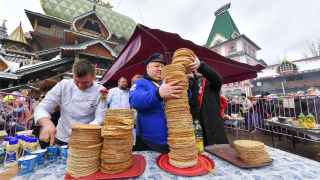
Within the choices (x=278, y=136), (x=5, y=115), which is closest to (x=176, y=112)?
(x=5, y=115)

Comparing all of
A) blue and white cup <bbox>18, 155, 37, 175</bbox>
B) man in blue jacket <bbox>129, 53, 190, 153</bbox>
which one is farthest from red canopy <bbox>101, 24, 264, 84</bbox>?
blue and white cup <bbox>18, 155, 37, 175</bbox>

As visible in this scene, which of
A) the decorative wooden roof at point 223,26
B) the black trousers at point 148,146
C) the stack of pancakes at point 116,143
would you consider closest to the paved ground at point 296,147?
the black trousers at point 148,146

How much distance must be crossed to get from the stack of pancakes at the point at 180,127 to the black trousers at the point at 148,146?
0.83 ft

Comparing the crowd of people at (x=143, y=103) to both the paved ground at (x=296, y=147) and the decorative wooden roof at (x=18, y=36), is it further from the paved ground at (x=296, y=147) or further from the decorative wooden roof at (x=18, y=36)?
the decorative wooden roof at (x=18, y=36)

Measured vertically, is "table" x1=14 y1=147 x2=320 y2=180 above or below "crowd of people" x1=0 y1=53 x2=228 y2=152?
below

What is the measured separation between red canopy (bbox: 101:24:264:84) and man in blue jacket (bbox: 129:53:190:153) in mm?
612

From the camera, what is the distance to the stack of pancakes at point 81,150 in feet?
3.18

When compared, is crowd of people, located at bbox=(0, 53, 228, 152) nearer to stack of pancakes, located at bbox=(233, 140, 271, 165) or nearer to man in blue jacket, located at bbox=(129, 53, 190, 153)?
man in blue jacket, located at bbox=(129, 53, 190, 153)

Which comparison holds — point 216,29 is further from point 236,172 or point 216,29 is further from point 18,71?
point 236,172

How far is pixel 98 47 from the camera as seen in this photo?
13375mm

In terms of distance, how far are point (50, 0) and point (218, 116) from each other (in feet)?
72.0

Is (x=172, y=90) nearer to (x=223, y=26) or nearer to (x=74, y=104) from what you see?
(x=74, y=104)

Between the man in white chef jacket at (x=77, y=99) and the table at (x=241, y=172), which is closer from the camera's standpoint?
the table at (x=241, y=172)

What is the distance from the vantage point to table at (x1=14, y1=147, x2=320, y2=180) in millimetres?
1005
